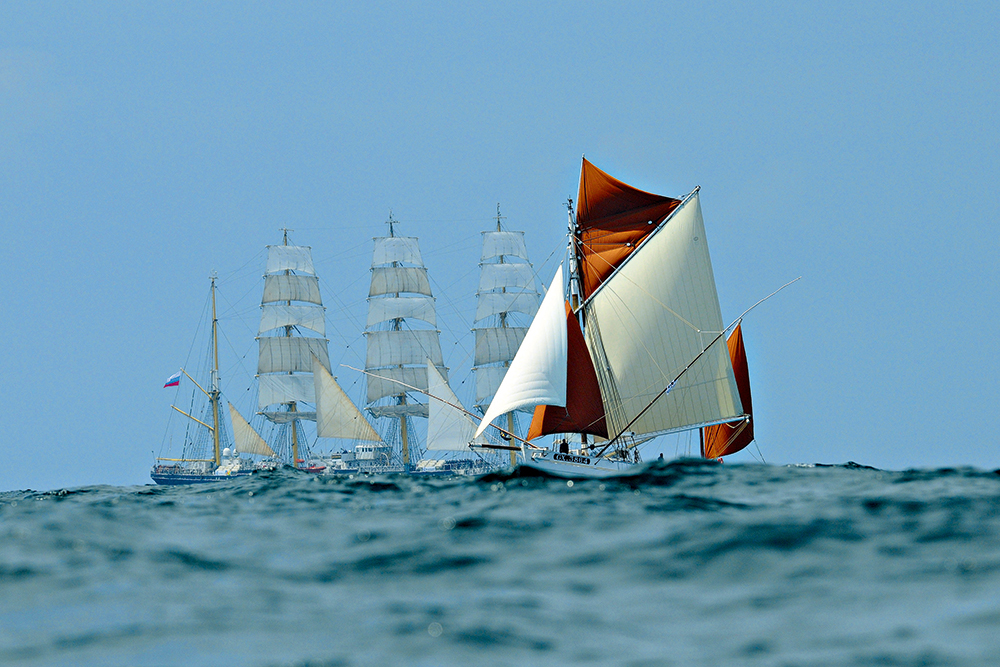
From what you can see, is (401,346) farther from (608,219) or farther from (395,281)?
(608,219)

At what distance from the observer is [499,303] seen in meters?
119

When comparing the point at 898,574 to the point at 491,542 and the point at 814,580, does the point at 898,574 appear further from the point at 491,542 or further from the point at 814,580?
the point at 491,542

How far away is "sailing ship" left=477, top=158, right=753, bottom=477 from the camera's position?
46.7m

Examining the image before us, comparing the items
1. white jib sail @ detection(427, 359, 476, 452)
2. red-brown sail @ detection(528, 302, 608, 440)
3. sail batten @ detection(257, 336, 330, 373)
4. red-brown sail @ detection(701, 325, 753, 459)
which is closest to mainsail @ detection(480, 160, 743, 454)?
red-brown sail @ detection(528, 302, 608, 440)

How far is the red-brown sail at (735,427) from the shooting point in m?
57.6

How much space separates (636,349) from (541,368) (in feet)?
19.8

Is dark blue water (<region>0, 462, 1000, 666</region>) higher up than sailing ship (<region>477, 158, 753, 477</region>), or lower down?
lower down

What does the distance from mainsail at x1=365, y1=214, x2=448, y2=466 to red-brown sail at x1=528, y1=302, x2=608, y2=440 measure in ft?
241

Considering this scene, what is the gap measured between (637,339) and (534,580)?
40.8m

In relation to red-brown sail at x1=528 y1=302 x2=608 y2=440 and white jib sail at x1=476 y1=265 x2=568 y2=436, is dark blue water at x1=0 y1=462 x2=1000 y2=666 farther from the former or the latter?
red-brown sail at x1=528 y1=302 x2=608 y2=440

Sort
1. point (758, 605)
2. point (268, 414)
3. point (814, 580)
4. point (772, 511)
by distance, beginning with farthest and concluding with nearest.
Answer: point (268, 414) < point (772, 511) < point (814, 580) < point (758, 605)

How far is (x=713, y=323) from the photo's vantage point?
49156mm

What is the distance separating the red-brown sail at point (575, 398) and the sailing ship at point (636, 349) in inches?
1.9

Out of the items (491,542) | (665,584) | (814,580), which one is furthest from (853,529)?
(491,542)
